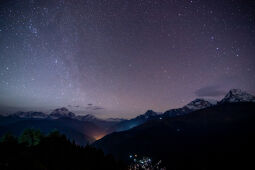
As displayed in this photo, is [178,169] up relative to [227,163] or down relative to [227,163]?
down

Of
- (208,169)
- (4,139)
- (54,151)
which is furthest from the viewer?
(208,169)

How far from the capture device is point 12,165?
2539 centimetres

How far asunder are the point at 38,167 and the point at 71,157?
21.5m

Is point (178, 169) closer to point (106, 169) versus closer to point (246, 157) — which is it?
point (246, 157)

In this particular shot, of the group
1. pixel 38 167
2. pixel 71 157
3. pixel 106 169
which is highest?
pixel 38 167

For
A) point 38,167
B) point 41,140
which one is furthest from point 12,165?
point 41,140

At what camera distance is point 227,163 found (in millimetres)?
148375

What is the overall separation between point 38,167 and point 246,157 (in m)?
183

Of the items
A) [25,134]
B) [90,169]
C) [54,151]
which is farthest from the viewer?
[25,134]

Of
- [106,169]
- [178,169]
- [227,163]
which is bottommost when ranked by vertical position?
[178,169]

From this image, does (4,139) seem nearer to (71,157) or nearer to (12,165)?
(71,157)

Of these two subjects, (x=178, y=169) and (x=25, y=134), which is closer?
(x=25, y=134)

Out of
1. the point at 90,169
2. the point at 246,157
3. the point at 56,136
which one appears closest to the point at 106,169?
the point at 90,169

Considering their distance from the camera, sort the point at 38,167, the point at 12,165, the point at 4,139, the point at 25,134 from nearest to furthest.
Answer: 1. the point at 12,165
2. the point at 38,167
3. the point at 4,139
4. the point at 25,134
